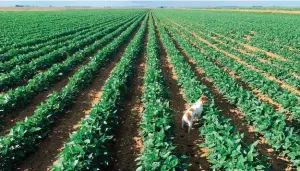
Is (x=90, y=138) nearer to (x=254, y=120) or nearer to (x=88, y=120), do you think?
(x=88, y=120)

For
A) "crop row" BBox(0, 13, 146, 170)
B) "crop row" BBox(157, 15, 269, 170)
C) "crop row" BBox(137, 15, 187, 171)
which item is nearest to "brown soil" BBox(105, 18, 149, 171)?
"crop row" BBox(137, 15, 187, 171)

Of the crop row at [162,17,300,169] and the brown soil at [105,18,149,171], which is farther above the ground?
the crop row at [162,17,300,169]

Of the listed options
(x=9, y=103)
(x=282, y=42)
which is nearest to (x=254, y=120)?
(x=9, y=103)

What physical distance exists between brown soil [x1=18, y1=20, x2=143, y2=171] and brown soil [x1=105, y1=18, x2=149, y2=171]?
4.69 feet

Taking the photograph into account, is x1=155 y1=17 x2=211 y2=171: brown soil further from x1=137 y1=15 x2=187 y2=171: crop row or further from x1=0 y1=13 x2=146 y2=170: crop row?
x1=0 y1=13 x2=146 y2=170: crop row

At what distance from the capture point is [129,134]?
8695mm

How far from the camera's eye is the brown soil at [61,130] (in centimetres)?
729

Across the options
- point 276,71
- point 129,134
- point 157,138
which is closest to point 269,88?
point 276,71

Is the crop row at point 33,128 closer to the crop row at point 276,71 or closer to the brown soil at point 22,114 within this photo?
the brown soil at point 22,114

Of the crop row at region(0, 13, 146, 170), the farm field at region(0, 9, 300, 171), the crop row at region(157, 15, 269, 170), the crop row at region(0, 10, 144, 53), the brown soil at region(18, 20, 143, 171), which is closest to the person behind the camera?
the crop row at region(157, 15, 269, 170)

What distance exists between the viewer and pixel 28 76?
1448 cm

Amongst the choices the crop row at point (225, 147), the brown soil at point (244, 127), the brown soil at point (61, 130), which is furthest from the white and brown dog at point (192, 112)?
the brown soil at point (61, 130)

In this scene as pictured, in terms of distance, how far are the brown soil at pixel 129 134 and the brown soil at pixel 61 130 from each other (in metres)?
1.43

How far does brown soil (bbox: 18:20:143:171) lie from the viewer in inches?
287
